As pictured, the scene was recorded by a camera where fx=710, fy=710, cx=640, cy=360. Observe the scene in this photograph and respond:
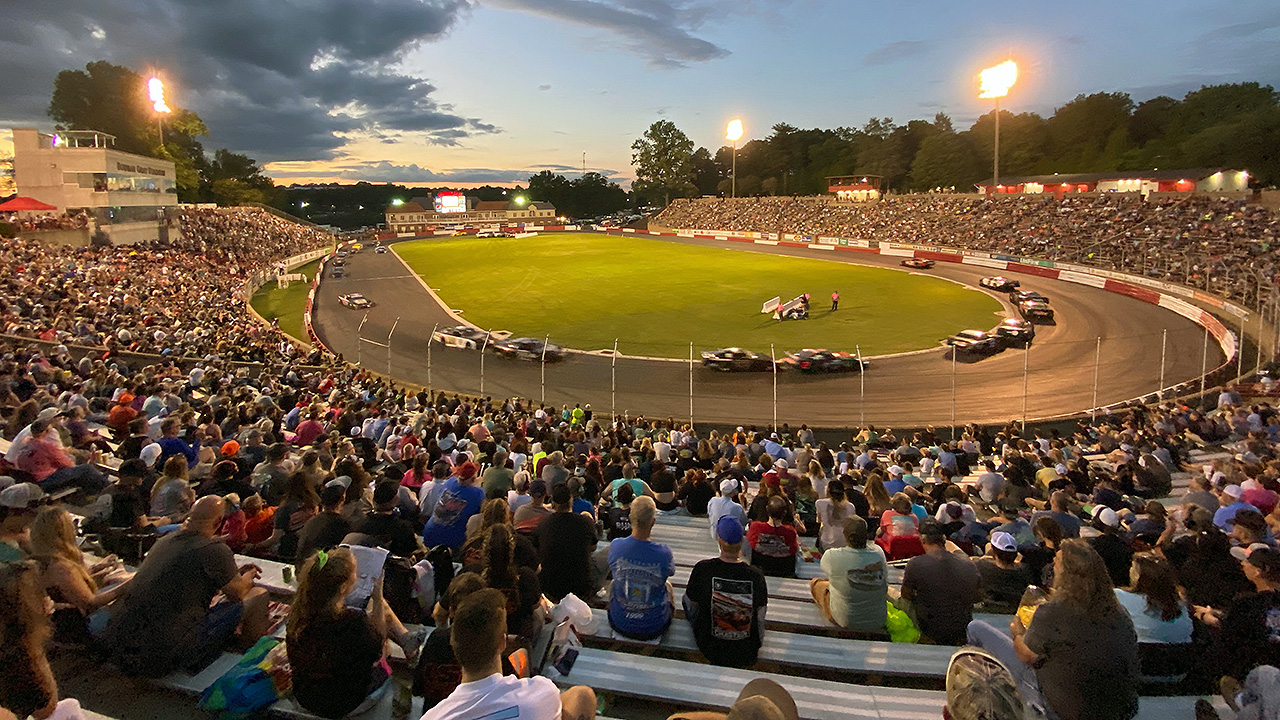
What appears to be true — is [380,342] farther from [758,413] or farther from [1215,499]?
[1215,499]

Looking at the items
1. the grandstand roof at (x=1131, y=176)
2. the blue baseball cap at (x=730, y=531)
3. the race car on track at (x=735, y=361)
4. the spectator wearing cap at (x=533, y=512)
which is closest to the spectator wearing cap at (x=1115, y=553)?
the blue baseball cap at (x=730, y=531)

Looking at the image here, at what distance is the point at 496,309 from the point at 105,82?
78123mm

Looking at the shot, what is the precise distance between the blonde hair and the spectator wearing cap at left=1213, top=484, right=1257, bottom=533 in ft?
37.4

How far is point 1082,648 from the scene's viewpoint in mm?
4484

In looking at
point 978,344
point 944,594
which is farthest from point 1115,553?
point 978,344

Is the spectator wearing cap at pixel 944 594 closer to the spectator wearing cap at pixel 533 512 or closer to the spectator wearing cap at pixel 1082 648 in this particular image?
the spectator wearing cap at pixel 1082 648

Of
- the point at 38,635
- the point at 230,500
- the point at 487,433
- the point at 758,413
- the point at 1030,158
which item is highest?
the point at 1030,158

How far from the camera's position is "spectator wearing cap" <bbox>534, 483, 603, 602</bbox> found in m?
6.39

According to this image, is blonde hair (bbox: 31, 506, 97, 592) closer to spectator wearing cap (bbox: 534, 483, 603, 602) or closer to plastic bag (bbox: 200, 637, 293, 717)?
plastic bag (bbox: 200, 637, 293, 717)

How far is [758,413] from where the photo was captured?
25953mm

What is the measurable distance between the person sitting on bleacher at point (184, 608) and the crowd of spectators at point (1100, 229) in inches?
1449

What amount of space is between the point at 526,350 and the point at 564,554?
28.7m

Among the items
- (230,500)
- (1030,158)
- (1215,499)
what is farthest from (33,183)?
(1030,158)

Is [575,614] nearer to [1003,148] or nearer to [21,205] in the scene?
[21,205]
